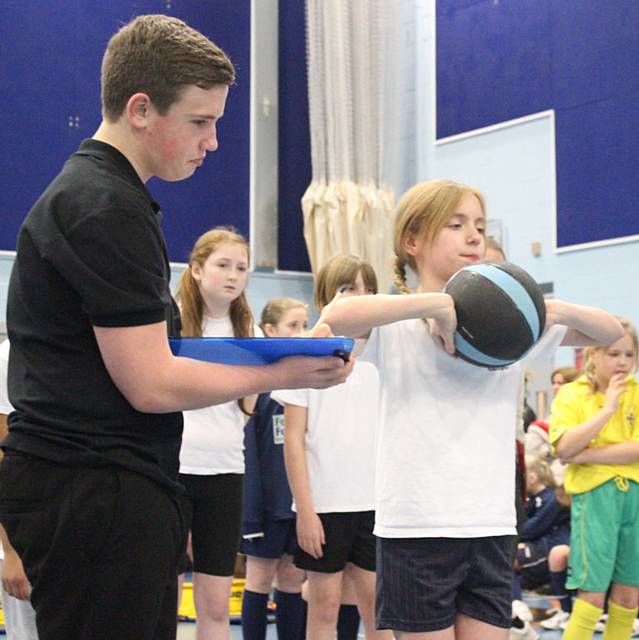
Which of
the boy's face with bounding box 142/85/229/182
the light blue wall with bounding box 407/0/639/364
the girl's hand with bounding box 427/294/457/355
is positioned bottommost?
the girl's hand with bounding box 427/294/457/355

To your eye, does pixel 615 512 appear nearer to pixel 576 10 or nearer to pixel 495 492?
pixel 495 492

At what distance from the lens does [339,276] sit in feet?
14.6

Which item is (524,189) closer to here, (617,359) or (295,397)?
(617,359)

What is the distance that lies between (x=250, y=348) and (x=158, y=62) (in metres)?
0.57

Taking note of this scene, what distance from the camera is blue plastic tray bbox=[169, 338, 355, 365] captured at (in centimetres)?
196

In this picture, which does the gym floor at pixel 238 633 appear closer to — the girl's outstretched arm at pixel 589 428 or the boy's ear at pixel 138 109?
the girl's outstretched arm at pixel 589 428

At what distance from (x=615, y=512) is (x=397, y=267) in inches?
102

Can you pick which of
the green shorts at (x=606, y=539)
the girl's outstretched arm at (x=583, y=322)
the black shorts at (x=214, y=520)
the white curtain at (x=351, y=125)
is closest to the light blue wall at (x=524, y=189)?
the white curtain at (x=351, y=125)

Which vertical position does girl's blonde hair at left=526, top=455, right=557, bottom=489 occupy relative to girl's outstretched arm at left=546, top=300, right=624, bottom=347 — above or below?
below

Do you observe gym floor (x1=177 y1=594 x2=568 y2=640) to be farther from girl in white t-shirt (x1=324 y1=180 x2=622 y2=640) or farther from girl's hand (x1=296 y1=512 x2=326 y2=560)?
girl in white t-shirt (x1=324 y1=180 x2=622 y2=640)

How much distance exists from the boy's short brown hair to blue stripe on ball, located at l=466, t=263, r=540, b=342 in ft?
3.67

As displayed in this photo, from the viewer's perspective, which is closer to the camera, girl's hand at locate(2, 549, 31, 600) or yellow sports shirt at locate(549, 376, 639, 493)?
girl's hand at locate(2, 549, 31, 600)

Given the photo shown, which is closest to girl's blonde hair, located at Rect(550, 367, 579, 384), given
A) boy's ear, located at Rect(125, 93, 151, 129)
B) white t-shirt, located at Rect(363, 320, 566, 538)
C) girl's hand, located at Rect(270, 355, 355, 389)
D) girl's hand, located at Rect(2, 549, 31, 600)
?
white t-shirt, located at Rect(363, 320, 566, 538)

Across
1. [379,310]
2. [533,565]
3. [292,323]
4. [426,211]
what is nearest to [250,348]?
[379,310]
